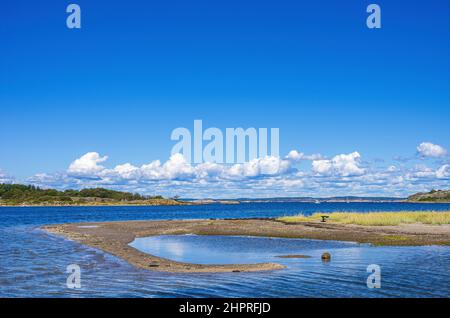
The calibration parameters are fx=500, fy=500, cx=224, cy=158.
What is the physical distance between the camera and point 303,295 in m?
21.6

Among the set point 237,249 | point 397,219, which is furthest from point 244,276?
point 397,219

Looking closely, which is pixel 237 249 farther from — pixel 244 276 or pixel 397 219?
pixel 397 219

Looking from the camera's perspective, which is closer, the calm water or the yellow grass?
the calm water

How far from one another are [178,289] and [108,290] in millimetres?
3282

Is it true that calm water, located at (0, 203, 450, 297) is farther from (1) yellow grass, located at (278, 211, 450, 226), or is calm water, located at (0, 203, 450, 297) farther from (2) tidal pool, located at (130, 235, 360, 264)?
(1) yellow grass, located at (278, 211, 450, 226)

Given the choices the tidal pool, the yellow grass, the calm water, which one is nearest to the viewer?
the calm water

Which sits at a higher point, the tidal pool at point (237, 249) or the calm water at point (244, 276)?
the calm water at point (244, 276)

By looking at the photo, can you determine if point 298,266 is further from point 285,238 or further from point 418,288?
point 285,238

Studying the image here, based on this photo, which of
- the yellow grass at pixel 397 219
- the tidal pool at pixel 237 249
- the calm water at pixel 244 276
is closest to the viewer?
the calm water at pixel 244 276

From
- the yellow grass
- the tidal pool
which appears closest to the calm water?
the tidal pool

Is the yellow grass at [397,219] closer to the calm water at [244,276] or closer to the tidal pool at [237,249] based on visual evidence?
the tidal pool at [237,249]

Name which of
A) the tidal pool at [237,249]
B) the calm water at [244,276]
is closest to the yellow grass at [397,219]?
the tidal pool at [237,249]

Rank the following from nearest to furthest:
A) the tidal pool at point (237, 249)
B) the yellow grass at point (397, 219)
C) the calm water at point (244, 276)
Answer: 1. the calm water at point (244, 276)
2. the tidal pool at point (237, 249)
3. the yellow grass at point (397, 219)

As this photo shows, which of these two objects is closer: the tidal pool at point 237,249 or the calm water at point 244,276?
the calm water at point 244,276
